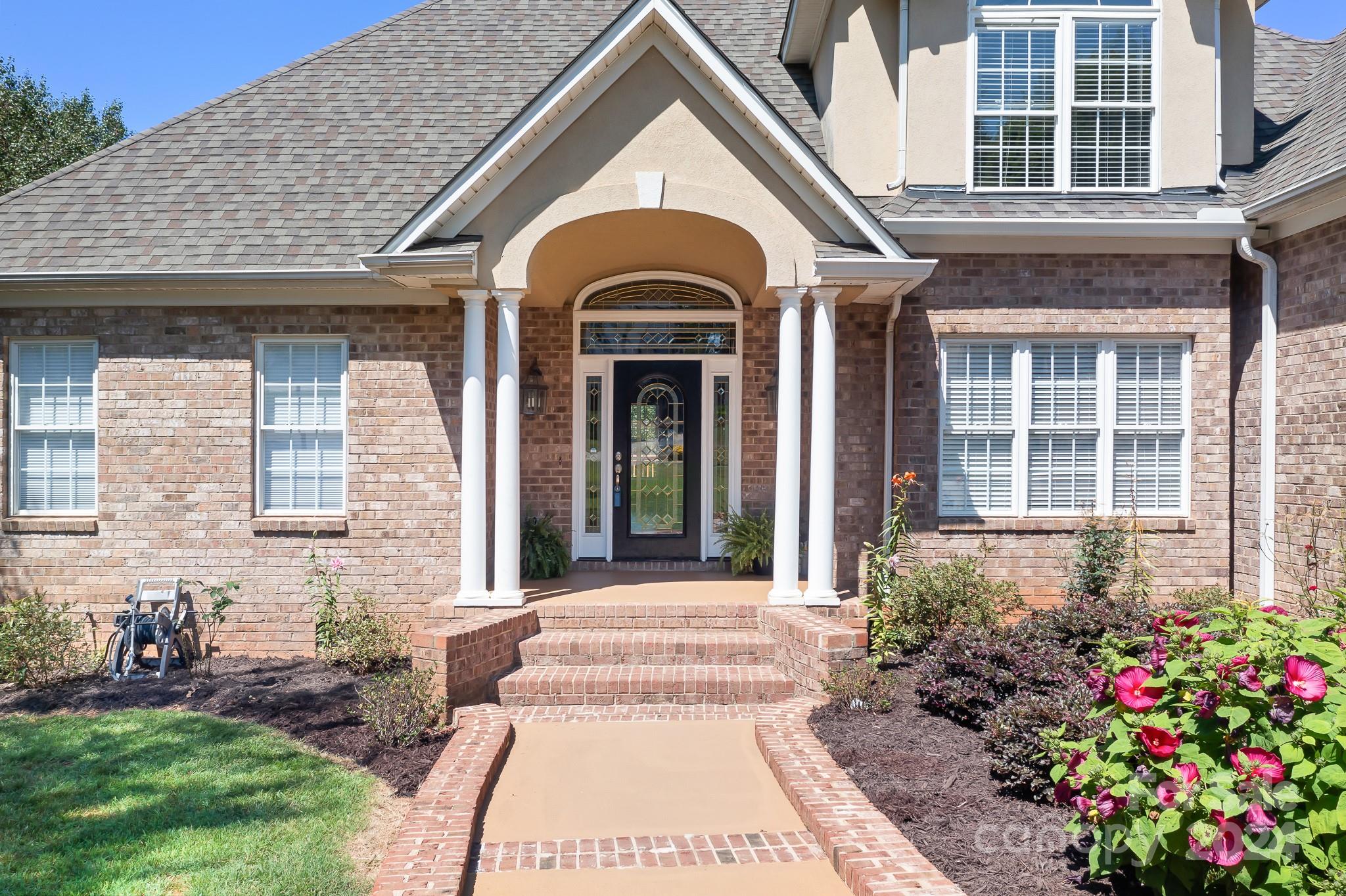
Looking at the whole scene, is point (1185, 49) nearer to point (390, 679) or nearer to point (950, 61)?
point (950, 61)

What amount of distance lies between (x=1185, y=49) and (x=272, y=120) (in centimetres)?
981

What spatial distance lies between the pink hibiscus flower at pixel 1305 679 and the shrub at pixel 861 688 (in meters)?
3.25

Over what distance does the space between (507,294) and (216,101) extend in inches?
218

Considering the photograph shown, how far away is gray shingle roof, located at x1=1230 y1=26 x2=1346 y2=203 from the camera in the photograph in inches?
313

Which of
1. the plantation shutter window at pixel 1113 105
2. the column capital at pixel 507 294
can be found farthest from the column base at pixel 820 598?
the plantation shutter window at pixel 1113 105

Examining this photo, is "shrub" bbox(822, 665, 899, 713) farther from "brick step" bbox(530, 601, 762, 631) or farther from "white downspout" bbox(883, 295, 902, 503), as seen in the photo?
"white downspout" bbox(883, 295, 902, 503)

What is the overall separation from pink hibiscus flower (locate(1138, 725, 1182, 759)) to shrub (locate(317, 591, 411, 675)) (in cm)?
640

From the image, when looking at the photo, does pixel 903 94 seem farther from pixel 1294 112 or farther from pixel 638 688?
pixel 638 688

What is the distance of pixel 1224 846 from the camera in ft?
10.0

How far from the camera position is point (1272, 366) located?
8.19 meters

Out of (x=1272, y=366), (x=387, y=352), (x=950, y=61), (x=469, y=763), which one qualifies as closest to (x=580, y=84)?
(x=387, y=352)

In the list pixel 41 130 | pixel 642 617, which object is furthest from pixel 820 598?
pixel 41 130

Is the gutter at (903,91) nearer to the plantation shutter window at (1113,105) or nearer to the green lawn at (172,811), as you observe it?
the plantation shutter window at (1113,105)

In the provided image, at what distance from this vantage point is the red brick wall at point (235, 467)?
28.7 ft
